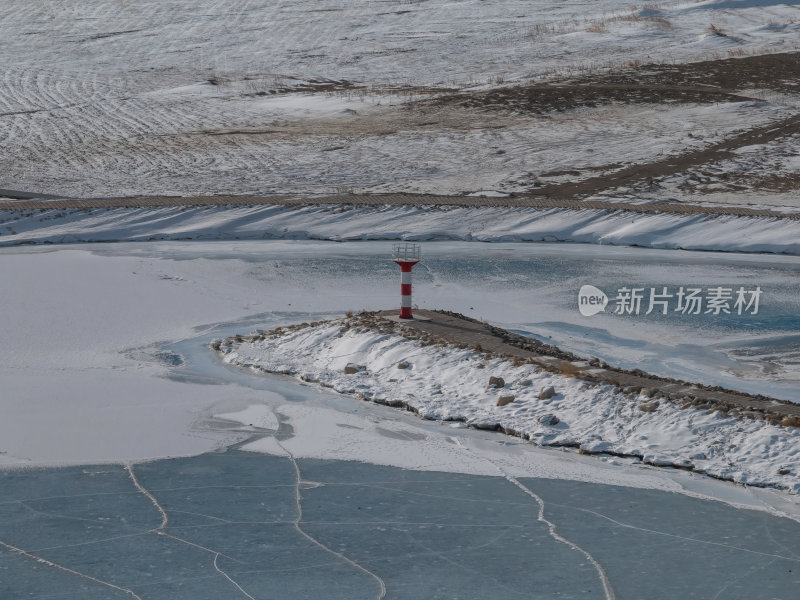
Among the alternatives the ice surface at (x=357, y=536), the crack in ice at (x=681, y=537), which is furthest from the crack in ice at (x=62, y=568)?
the crack in ice at (x=681, y=537)

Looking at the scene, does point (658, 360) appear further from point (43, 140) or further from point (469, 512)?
point (43, 140)

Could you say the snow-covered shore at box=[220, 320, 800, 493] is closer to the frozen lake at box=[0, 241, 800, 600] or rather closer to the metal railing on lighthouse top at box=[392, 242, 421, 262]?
the frozen lake at box=[0, 241, 800, 600]

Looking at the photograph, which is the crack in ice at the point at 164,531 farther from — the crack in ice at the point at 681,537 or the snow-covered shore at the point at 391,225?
the snow-covered shore at the point at 391,225

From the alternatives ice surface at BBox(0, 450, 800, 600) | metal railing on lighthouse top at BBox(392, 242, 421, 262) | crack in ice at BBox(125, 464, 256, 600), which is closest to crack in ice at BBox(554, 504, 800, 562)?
ice surface at BBox(0, 450, 800, 600)

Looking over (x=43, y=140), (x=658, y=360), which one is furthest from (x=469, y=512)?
(x=43, y=140)

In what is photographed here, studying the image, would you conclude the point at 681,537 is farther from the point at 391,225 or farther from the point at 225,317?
the point at 391,225

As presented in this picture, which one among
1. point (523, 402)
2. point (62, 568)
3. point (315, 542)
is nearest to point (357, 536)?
point (315, 542)
